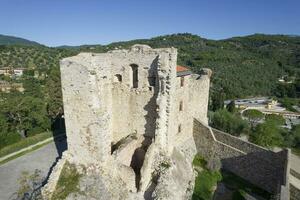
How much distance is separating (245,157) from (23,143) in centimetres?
1935

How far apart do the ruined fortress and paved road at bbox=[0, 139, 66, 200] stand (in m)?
4.96

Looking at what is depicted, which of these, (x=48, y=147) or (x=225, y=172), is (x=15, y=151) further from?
(x=225, y=172)

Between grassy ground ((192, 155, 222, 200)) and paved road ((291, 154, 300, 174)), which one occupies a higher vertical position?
grassy ground ((192, 155, 222, 200))

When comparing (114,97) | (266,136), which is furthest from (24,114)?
(266,136)

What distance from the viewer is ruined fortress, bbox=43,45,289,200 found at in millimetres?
13734

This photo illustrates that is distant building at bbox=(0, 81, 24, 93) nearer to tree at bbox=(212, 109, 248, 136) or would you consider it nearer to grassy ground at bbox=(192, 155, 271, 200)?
tree at bbox=(212, 109, 248, 136)

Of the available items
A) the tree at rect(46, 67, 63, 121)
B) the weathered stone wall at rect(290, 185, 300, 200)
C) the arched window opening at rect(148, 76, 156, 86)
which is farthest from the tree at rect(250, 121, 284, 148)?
the tree at rect(46, 67, 63, 121)

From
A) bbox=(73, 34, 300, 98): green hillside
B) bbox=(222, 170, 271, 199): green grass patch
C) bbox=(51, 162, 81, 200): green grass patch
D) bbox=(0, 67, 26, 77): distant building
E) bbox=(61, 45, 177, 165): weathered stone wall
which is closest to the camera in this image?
bbox=(51, 162, 81, 200): green grass patch

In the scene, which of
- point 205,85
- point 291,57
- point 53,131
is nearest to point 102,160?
point 205,85

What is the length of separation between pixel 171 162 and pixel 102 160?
13.8 ft

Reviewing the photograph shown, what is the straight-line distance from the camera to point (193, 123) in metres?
21.1

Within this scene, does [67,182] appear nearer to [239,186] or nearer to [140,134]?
[140,134]

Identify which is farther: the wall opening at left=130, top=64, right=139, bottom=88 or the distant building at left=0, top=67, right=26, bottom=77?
the distant building at left=0, top=67, right=26, bottom=77

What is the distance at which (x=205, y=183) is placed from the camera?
59.8 ft
